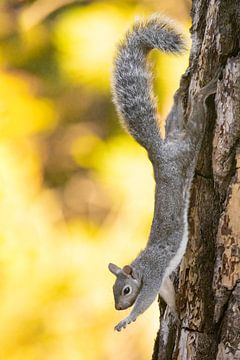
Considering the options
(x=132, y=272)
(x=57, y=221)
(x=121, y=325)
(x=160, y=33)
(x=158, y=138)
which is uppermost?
(x=57, y=221)

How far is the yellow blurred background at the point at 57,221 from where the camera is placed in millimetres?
2979

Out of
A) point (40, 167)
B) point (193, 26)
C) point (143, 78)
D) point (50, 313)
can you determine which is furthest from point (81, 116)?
point (193, 26)

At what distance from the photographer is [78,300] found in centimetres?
310

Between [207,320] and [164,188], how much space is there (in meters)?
0.34

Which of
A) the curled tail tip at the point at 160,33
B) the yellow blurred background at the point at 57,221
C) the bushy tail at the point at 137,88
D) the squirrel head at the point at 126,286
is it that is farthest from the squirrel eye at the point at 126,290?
the yellow blurred background at the point at 57,221

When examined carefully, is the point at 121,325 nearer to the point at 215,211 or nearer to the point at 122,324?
the point at 122,324

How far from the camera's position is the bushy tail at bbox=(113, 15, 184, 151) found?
1.58 metres

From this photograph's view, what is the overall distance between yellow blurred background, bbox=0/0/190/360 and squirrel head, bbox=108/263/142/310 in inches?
44.3

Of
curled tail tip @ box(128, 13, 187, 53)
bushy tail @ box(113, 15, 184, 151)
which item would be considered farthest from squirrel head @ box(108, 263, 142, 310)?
curled tail tip @ box(128, 13, 187, 53)

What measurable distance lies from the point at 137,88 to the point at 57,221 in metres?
1.78

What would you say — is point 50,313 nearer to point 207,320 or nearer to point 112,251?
point 112,251

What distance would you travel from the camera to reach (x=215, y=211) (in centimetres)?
130

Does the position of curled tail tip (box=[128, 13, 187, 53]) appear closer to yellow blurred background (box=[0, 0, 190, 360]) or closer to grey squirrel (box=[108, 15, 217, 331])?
grey squirrel (box=[108, 15, 217, 331])

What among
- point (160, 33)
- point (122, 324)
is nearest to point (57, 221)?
point (122, 324)
